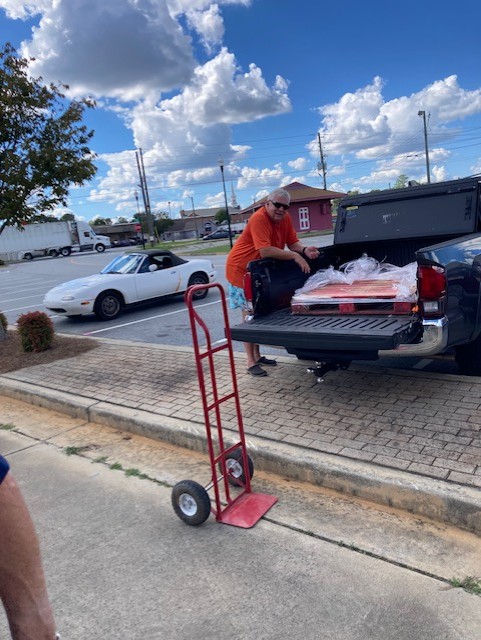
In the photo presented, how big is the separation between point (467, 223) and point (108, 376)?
4.35m

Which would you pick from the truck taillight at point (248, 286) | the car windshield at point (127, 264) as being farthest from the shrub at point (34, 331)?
the truck taillight at point (248, 286)

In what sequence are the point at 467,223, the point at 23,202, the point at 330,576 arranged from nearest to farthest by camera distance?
the point at 330,576 → the point at 467,223 → the point at 23,202

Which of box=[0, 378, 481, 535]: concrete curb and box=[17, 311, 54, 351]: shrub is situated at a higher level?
box=[17, 311, 54, 351]: shrub

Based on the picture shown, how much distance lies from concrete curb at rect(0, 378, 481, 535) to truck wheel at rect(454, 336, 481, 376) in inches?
77.1

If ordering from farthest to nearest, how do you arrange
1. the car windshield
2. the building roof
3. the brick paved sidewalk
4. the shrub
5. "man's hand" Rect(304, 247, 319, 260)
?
the building roof, the car windshield, the shrub, "man's hand" Rect(304, 247, 319, 260), the brick paved sidewalk

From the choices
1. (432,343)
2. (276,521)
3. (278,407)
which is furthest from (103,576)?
(432,343)

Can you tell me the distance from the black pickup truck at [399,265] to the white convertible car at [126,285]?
19.1 feet

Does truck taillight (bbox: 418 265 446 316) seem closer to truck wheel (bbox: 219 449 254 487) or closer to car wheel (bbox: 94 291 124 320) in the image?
truck wheel (bbox: 219 449 254 487)

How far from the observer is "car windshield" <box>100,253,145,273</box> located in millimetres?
11070

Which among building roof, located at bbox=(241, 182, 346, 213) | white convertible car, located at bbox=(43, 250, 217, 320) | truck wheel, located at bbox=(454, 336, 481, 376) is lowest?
truck wheel, located at bbox=(454, 336, 481, 376)

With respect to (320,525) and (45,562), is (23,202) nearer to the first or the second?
(45,562)

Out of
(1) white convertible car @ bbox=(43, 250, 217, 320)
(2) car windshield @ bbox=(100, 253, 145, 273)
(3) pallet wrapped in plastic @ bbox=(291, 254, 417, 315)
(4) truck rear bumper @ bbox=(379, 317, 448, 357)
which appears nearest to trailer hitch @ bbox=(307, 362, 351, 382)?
(3) pallet wrapped in plastic @ bbox=(291, 254, 417, 315)

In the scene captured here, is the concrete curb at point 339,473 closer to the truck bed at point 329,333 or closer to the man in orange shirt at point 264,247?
the truck bed at point 329,333

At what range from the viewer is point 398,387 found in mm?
4723
